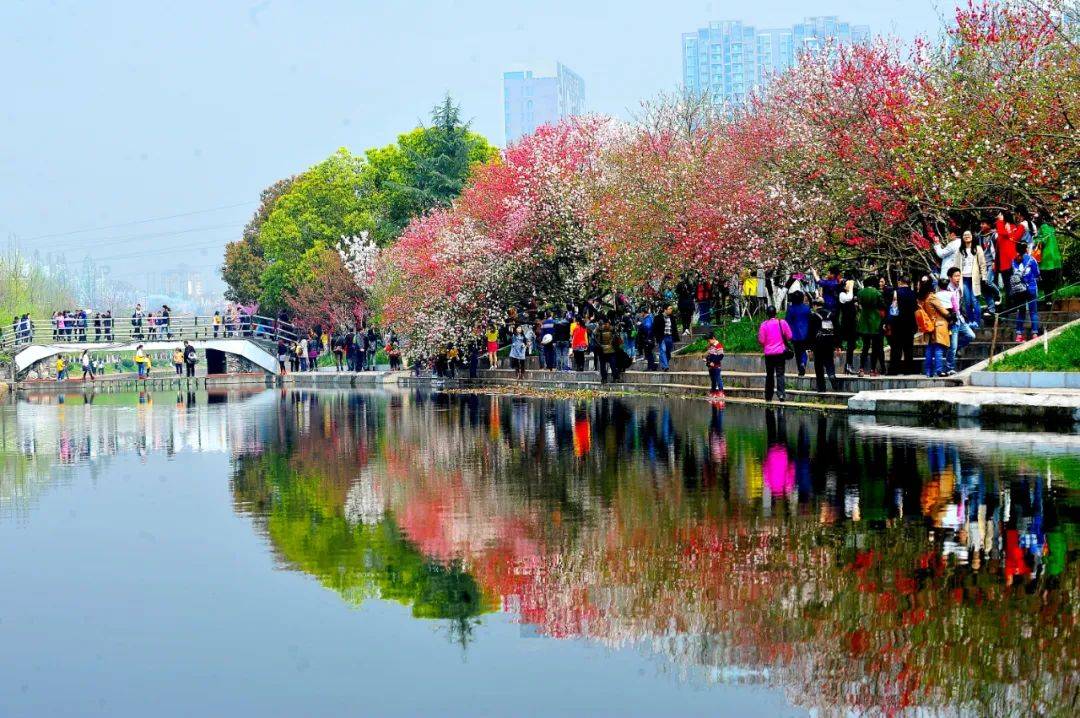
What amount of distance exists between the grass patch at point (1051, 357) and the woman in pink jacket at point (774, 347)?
12.8 feet

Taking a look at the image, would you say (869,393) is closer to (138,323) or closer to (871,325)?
(871,325)

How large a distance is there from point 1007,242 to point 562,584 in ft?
65.8

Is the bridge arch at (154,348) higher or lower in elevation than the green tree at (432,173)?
lower

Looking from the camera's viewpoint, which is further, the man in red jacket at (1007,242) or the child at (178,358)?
the child at (178,358)

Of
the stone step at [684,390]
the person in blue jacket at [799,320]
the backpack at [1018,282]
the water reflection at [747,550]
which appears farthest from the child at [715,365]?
the water reflection at [747,550]

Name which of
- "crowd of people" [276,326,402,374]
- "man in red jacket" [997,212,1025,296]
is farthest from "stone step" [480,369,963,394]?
"crowd of people" [276,326,402,374]

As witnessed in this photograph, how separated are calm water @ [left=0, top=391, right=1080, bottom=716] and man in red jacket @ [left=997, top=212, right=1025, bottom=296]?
8915 mm

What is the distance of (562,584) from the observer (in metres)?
9.48

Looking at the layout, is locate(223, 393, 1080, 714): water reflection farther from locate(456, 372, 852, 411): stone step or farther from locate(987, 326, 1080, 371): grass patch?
locate(456, 372, 852, 411): stone step

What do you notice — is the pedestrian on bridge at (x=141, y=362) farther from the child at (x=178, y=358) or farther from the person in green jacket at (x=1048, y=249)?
the person in green jacket at (x=1048, y=249)

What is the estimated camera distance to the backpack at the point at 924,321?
25.4 meters

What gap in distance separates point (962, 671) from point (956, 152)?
2524 cm

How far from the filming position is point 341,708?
6750 millimetres

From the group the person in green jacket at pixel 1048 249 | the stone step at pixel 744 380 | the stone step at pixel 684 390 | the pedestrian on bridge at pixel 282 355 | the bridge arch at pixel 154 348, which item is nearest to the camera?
the stone step at pixel 744 380
